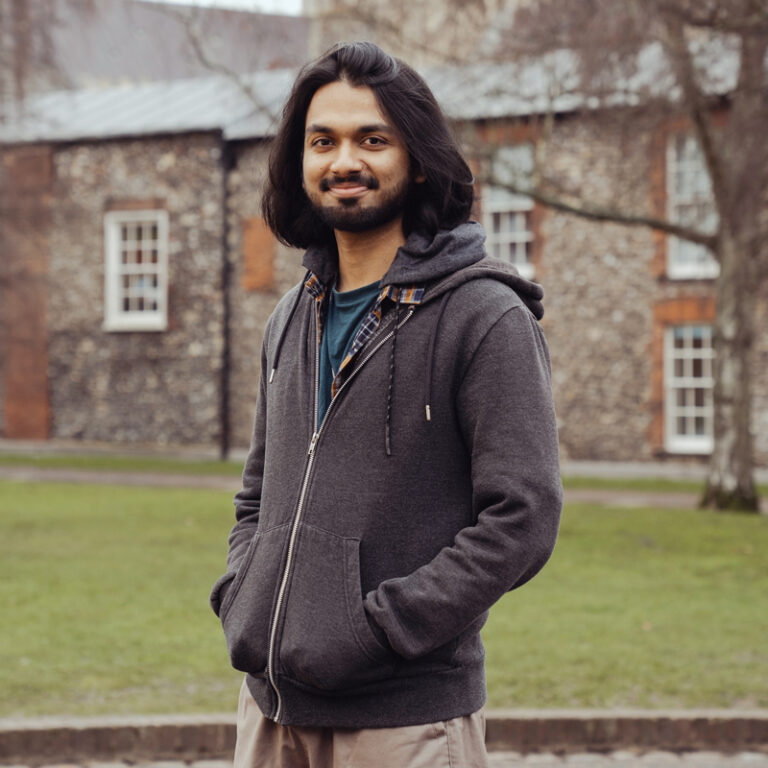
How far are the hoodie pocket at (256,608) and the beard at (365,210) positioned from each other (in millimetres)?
589

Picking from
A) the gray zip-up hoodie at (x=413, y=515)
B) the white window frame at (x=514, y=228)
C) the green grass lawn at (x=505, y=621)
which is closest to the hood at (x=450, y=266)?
the gray zip-up hoodie at (x=413, y=515)

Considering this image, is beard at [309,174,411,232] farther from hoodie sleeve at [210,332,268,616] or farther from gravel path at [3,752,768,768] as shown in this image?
gravel path at [3,752,768,768]

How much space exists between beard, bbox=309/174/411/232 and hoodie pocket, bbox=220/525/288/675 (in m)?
0.59

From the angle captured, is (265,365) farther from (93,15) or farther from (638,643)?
(93,15)

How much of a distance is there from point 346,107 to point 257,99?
42.8 feet

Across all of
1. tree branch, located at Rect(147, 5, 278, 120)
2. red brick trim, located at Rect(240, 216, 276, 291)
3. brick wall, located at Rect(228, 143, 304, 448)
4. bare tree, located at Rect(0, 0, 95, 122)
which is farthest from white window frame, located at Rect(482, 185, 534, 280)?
tree branch, located at Rect(147, 5, 278, 120)

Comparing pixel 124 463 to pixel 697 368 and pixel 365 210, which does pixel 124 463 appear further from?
pixel 365 210

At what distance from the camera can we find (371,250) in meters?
2.47

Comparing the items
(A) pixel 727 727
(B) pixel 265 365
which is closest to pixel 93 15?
(A) pixel 727 727

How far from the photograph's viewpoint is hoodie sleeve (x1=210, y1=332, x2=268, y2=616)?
257cm

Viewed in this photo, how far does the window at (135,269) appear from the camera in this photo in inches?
1038

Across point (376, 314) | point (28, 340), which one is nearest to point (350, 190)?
point (376, 314)

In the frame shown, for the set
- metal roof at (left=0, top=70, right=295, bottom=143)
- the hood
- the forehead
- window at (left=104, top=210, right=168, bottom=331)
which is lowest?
the hood

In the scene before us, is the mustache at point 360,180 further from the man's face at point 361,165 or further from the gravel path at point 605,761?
the gravel path at point 605,761
